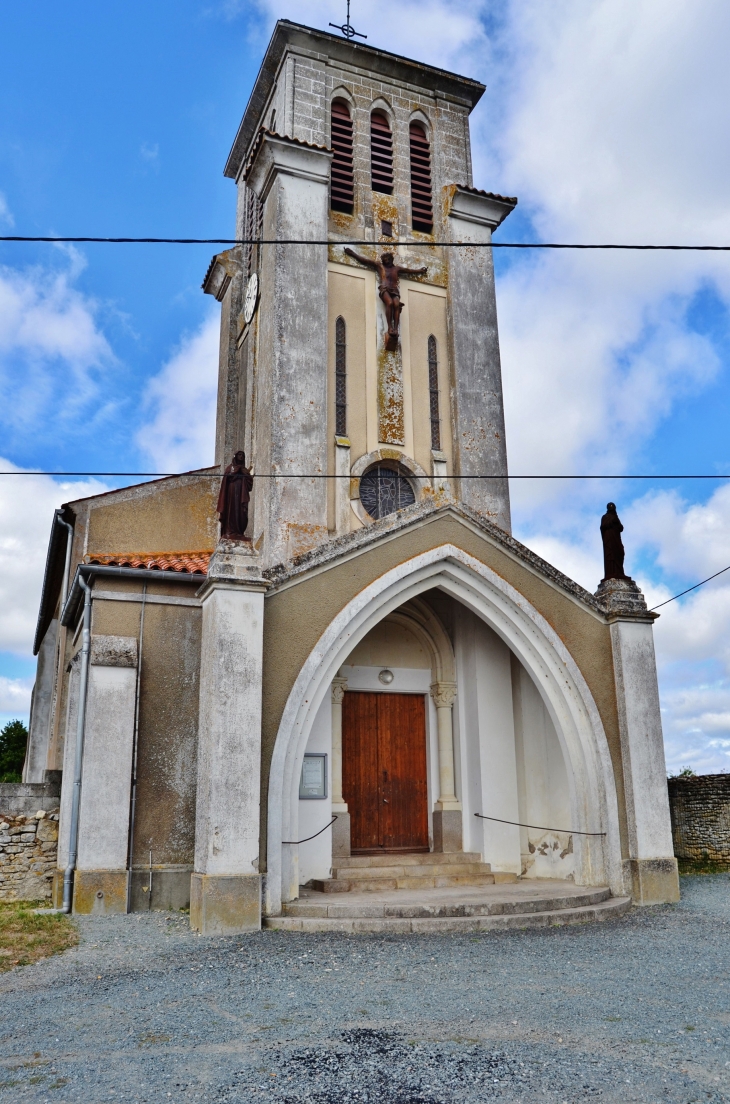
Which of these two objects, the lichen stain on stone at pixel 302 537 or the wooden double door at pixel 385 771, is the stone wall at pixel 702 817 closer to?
the wooden double door at pixel 385 771

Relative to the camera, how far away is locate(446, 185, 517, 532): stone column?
15281mm

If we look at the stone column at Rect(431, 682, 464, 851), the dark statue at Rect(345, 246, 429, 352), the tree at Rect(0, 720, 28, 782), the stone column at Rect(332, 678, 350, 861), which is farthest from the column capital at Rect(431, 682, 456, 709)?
the tree at Rect(0, 720, 28, 782)

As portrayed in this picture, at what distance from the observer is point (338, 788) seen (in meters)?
13.1

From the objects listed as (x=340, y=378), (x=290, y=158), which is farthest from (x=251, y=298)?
(x=340, y=378)

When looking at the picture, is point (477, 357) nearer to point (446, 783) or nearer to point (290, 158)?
point (290, 158)

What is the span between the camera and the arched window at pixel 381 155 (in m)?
16.7

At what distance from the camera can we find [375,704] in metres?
14.0

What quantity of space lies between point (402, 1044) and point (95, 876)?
6.47 m

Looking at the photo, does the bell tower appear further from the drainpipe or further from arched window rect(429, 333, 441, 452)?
the drainpipe

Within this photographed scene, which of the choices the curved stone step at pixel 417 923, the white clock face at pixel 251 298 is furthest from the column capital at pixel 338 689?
the white clock face at pixel 251 298

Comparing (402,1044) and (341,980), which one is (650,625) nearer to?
(341,980)

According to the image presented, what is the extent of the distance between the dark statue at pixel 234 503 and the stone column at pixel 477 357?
489 cm

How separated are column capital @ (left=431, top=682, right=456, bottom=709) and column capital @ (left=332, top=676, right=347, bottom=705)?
1.64 m

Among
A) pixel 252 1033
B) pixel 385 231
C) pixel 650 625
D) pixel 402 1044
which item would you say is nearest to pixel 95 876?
pixel 252 1033
